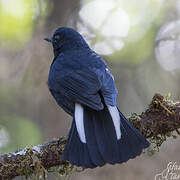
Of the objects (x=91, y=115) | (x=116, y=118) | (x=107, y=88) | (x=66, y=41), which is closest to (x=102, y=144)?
(x=116, y=118)

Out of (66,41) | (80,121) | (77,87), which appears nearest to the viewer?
(80,121)

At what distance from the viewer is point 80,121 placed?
3.59 meters

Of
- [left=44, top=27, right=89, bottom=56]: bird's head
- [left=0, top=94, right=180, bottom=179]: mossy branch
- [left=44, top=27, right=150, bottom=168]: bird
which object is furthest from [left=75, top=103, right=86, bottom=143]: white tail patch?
[left=44, top=27, right=89, bottom=56]: bird's head

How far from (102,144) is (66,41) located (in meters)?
2.38

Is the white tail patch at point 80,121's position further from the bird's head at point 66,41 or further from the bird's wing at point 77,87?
the bird's head at point 66,41

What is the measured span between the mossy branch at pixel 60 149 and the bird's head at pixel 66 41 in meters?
1.97

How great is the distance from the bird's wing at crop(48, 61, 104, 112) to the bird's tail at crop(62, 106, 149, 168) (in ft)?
0.52

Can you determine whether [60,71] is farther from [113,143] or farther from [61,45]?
[113,143]

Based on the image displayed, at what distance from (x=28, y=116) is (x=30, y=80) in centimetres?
72

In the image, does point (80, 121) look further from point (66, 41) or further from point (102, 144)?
point (66, 41)

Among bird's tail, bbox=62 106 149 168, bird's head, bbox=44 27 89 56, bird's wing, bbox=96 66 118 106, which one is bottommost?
bird's tail, bbox=62 106 149 168

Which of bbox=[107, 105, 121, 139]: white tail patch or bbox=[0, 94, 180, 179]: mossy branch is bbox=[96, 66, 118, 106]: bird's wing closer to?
bbox=[107, 105, 121, 139]: white tail patch

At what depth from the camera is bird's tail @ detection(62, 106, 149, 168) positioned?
10.1 feet

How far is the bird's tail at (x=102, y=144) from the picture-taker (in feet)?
10.1
